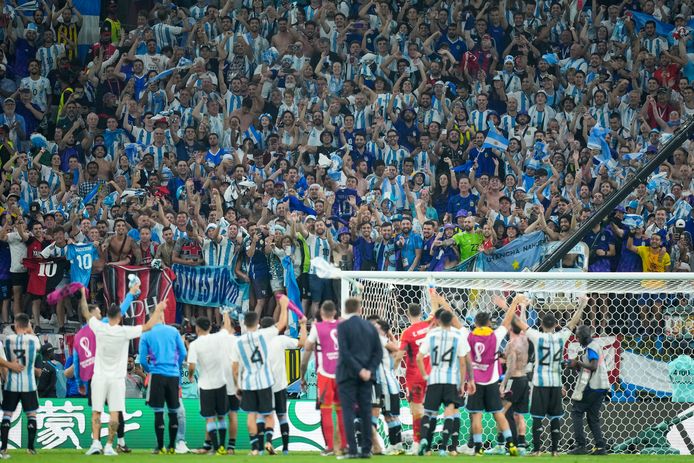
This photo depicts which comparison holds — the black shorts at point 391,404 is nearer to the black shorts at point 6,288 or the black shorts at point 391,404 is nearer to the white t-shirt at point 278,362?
the white t-shirt at point 278,362

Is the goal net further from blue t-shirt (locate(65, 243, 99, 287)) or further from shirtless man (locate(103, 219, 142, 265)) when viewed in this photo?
blue t-shirt (locate(65, 243, 99, 287))

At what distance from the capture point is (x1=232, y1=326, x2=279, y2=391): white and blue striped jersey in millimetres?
15039

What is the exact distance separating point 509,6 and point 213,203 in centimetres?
804

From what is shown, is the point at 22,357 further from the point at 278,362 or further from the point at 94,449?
the point at 278,362

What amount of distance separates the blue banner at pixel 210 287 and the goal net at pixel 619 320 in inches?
109

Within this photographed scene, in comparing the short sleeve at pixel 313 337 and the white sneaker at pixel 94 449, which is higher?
the short sleeve at pixel 313 337

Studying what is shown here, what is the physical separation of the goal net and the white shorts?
10.9 ft

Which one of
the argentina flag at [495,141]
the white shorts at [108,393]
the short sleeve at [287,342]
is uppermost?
the argentina flag at [495,141]

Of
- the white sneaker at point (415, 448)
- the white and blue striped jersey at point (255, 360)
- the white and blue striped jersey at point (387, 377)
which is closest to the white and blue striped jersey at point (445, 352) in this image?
the white and blue striped jersey at point (387, 377)

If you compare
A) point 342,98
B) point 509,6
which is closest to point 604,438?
point 342,98

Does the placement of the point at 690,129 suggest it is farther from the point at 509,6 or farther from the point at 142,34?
the point at 142,34

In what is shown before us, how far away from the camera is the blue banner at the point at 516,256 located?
66.7ft

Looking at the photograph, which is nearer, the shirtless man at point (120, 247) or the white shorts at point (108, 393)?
the white shorts at point (108, 393)

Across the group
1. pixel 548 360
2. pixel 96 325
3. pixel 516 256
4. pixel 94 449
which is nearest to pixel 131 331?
pixel 96 325
